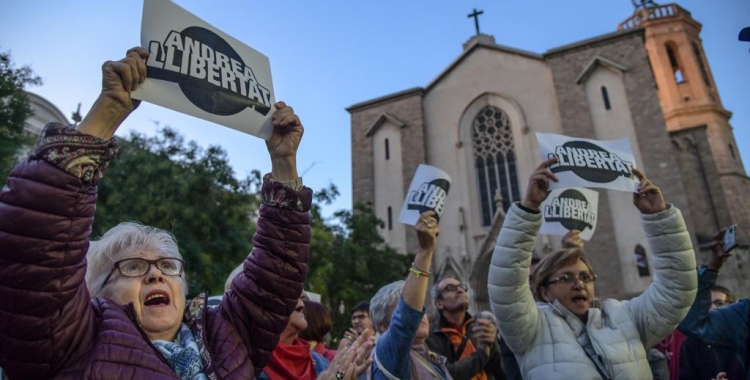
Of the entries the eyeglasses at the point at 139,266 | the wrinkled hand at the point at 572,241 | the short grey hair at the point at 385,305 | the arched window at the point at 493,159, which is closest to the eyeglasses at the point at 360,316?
the short grey hair at the point at 385,305

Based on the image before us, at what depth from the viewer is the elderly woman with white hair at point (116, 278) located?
1281mm

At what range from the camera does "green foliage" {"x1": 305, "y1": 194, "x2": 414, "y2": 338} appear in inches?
553

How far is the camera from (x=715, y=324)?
325 cm

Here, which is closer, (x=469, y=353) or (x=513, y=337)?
(x=513, y=337)

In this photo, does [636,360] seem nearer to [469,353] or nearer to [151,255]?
[469,353]

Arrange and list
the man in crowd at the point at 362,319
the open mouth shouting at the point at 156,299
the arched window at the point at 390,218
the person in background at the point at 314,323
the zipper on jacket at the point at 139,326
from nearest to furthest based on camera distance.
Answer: the zipper on jacket at the point at 139,326, the open mouth shouting at the point at 156,299, the person in background at the point at 314,323, the man in crowd at the point at 362,319, the arched window at the point at 390,218

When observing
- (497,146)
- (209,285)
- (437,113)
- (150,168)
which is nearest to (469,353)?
(209,285)

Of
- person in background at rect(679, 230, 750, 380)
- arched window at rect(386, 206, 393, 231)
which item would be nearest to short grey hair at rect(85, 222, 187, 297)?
person in background at rect(679, 230, 750, 380)

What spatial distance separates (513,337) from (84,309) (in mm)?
2053

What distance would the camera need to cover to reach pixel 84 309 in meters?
1.45

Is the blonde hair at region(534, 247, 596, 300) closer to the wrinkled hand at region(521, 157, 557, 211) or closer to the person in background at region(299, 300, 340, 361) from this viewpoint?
the wrinkled hand at region(521, 157, 557, 211)

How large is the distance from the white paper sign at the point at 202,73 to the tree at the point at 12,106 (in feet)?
34.5

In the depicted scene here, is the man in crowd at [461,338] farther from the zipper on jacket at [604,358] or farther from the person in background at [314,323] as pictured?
the zipper on jacket at [604,358]

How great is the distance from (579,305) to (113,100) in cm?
253
